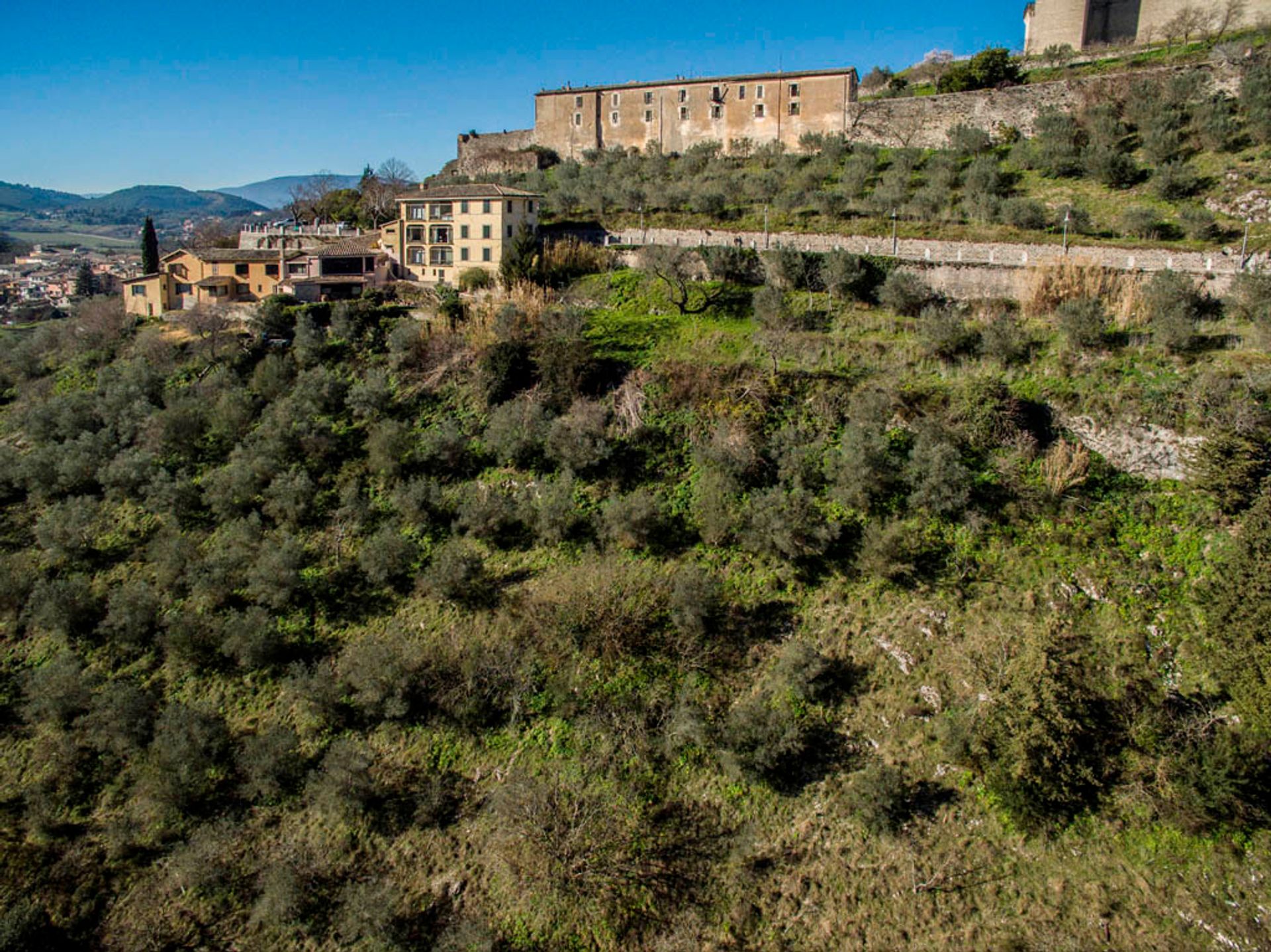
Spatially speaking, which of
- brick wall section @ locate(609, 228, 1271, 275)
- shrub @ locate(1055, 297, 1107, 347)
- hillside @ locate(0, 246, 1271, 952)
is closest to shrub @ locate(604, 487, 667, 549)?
hillside @ locate(0, 246, 1271, 952)

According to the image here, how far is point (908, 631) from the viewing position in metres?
19.1

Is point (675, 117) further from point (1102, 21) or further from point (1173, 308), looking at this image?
point (1173, 308)

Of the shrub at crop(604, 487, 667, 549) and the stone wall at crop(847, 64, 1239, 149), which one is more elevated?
the stone wall at crop(847, 64, 1239, 149)

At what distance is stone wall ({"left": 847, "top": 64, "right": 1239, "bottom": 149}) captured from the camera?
1788 inches

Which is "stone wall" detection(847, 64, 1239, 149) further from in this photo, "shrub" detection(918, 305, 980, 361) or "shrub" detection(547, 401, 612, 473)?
"shrub" detection(547, 401, 612, 473)

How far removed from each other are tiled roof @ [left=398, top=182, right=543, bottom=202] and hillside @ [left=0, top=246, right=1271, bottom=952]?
40.0 ft

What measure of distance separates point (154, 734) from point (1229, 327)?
34.8 metres

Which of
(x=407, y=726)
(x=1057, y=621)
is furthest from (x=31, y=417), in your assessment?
(x=1057, y=621)

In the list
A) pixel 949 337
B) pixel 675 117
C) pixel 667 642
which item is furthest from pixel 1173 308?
pixel 675 117

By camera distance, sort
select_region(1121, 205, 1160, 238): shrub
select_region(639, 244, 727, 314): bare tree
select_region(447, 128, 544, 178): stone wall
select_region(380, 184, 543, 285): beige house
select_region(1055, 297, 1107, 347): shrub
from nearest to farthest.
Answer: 1. select_region(1055, 297, 1107, 347): shrub
2. select_region(639, 244, 727, 314): bare tree
3. select_region(1121, 205, 1160, 238): shrub
4. select_region(380, 184, 543, 285): beige house
5. select_region(447, 128, 544, 178): stone wall

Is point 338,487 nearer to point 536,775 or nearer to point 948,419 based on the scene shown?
point 536,775

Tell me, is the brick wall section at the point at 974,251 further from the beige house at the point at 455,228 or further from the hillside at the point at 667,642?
the beige house at the point at 455,228

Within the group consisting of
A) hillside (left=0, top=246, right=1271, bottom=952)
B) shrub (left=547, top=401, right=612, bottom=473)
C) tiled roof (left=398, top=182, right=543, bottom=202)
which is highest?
tiled roof (left=398, top=182, right=543, bottom=202)

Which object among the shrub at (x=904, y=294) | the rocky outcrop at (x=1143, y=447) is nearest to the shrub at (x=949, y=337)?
the shrub at (x=904, y=294)
